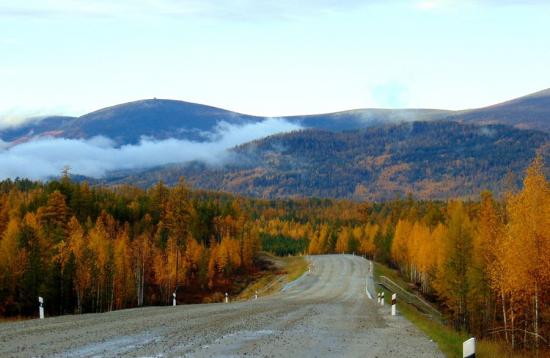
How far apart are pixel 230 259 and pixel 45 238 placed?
49.3 meters

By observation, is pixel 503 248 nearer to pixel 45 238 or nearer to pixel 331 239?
pixel 45 238

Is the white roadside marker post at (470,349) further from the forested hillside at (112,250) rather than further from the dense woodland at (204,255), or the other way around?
the forested hillside at (112,250)

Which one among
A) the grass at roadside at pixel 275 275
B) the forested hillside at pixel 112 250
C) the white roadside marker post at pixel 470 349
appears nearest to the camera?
the white roadside marker post at pixel 470 349

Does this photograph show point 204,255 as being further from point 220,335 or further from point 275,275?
point 220,335

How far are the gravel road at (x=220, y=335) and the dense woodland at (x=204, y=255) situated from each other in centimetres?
810

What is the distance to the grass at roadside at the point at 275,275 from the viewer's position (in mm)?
87819

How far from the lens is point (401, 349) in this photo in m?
19.4

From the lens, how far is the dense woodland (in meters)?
39.2

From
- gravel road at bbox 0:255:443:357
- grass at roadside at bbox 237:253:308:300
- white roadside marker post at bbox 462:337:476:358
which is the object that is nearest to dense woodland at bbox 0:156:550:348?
grass at roadside at bbox 237:253:308:300

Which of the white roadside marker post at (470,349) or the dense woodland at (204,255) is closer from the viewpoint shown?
the white roadside marker post at (470,349)

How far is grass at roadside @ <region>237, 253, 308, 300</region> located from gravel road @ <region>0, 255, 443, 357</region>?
5298 cm

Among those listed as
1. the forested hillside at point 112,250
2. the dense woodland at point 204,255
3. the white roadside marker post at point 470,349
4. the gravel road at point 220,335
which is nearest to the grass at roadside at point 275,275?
the forested hillside at point 112,250

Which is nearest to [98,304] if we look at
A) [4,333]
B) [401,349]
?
[4,333]

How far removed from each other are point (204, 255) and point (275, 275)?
1292cm
